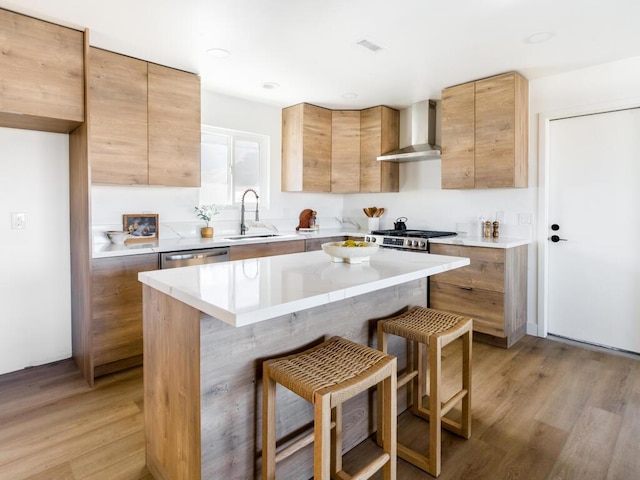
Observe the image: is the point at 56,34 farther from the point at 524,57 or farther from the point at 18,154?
the point at 524,57

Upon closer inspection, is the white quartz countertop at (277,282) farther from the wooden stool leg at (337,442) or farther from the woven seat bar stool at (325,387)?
the wooden stool leg at (337,442)

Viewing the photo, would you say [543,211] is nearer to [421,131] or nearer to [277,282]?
[421,131]

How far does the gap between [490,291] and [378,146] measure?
6.74 feet

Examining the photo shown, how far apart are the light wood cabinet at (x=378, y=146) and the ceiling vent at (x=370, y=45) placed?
61.2 inches

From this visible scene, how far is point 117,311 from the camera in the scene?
8.75 ft

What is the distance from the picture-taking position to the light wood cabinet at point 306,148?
14.0 feet

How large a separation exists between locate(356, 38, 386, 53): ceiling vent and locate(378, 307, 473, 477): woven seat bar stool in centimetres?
188

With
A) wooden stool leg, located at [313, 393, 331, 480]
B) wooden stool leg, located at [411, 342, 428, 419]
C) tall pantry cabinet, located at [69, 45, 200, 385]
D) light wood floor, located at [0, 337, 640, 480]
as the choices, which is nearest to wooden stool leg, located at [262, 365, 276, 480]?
wooden stool leg, located at [313, 393, 331, 480]

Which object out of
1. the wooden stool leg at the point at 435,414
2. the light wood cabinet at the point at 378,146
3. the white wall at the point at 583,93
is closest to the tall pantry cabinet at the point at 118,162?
the light wood cabinet at the point at 378,146

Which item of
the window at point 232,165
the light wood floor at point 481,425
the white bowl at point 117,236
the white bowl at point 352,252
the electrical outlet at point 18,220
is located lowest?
the light wood floor at point 481,425

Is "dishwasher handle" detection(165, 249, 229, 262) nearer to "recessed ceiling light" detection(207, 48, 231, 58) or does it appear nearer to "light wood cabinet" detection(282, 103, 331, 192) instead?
"light wood cabinet" detection(282, 103, 331, 192)

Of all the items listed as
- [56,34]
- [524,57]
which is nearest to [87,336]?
[56,34]

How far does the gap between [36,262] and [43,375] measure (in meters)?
0.83

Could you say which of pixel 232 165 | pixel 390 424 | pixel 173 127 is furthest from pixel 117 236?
pixel 390 424
